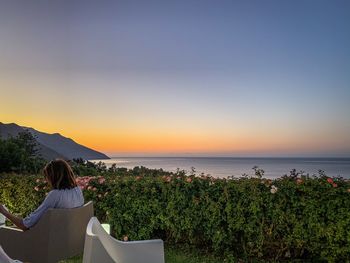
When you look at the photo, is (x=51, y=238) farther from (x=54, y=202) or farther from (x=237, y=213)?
(x=237, y=213)

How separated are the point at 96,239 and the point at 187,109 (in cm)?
1193

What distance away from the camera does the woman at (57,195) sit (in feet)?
15.3

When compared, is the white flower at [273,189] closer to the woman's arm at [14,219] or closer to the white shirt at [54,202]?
the white shirt at [54,202]

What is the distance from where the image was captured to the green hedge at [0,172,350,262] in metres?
5.15

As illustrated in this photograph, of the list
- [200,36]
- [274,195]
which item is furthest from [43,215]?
[200,36]

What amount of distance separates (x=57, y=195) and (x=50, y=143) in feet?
47.3

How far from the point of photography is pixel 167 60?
12398mm

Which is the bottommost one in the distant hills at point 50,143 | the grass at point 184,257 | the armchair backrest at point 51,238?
the grass at point 184,257

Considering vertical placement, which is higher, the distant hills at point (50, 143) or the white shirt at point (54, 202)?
the distant hills at point (50, 143)

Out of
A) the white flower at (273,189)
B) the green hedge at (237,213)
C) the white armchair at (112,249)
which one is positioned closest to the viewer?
the white armchair at (112,249)

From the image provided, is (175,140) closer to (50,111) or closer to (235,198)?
(50,111)

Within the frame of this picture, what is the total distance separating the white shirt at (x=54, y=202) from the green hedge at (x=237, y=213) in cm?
169

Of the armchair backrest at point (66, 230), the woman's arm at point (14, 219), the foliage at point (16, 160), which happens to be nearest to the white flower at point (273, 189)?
the armchair backrest at point (66, 230)

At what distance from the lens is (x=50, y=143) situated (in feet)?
60.5
